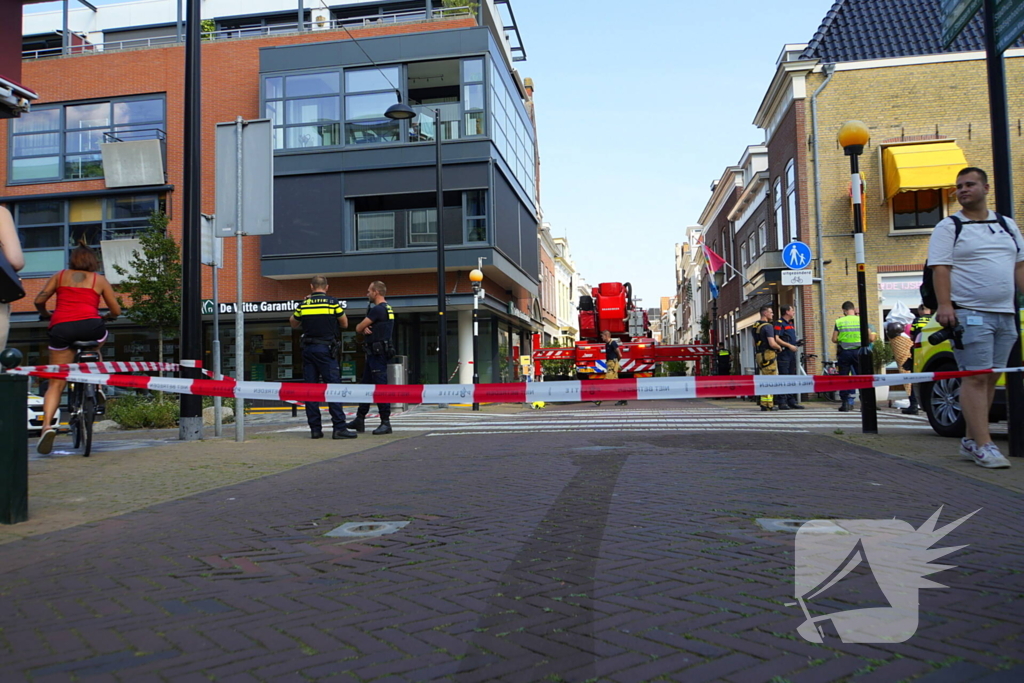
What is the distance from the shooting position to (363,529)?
14.5 feet

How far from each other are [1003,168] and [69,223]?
30431 mm

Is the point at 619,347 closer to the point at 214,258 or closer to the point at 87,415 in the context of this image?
the point at 214,258

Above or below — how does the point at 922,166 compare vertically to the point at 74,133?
below

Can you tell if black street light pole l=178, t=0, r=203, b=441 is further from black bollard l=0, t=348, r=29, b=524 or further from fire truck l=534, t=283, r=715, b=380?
fire truck l=534, t=283, r=715, b=380

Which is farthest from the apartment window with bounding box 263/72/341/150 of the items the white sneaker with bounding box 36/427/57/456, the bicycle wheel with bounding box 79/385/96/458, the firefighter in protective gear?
the white sneaker with bounding box 36/427/57/456

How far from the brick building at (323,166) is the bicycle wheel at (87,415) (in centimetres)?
1803

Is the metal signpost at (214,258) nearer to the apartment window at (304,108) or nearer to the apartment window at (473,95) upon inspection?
the apartment window at (473,95)

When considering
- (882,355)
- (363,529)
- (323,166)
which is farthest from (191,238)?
(323,166)

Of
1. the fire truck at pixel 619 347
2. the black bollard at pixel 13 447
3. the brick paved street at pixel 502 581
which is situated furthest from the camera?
the fire truck at pixel 619 347

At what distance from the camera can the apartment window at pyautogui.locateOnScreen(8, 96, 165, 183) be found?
2930cm

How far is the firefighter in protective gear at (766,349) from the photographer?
14.8m

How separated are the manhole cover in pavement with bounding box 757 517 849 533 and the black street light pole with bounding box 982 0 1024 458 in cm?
334

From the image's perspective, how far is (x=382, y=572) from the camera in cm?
355

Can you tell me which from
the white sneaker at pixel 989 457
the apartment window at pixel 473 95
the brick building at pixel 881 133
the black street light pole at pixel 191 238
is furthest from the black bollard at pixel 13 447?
the apartment window at pixel 473 95
